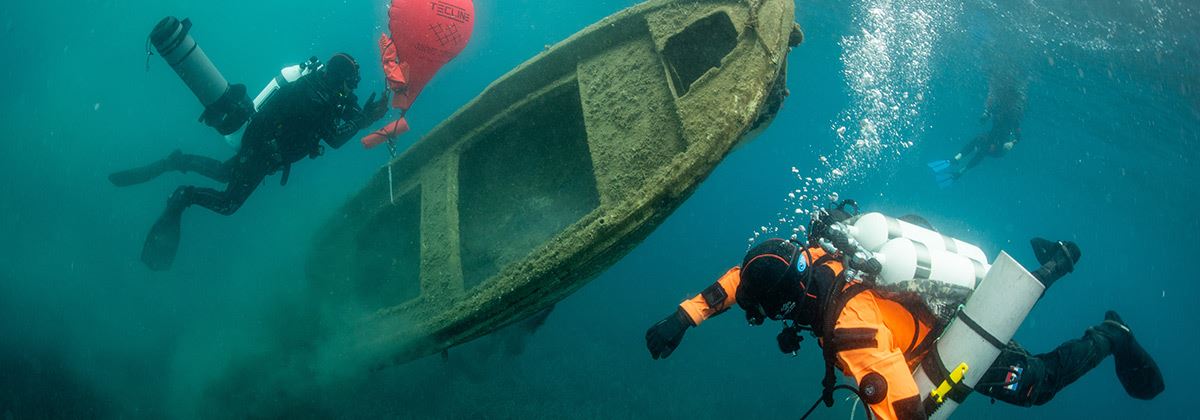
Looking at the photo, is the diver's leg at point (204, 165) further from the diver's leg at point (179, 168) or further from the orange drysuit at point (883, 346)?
the orange drysuit at point (883, 346)

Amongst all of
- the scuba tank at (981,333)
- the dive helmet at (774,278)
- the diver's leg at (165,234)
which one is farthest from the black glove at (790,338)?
the diver's leg at (165,234)

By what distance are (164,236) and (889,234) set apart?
326 inches

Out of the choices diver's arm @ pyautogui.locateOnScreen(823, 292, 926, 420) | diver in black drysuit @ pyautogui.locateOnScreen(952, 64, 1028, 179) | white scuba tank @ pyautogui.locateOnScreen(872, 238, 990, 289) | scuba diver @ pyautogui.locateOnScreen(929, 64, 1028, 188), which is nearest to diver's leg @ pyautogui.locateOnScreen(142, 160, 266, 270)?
diver's arm @ pyautogui.locateOnScreen(823, 292, 926, 420)

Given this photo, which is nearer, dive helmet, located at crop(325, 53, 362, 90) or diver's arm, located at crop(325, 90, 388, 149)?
dive helmet, located at crop(325, 53, 362, 90)

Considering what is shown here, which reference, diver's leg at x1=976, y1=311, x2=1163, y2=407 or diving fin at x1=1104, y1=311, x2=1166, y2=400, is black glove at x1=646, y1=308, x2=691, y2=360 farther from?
diving fin at x1=1104, y1=311, x2=1166, y2=400

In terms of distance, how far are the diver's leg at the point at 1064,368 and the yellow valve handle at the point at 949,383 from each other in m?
0.81

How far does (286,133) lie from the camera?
6.25m

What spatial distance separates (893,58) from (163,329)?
2965cm

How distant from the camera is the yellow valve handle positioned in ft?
10.3

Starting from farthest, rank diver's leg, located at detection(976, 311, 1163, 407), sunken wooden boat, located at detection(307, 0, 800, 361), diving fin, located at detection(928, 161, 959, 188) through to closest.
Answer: diving fin, located at detection(928, 161, 959, 188)
diver's leg, located at detection(976, 311, 1163, 407)
sunken wooden boat, located at detection(307, 0, 800, 361)

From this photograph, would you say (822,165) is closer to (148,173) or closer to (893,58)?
(893,58)

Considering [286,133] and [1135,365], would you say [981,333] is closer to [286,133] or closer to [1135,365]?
[1135,365]

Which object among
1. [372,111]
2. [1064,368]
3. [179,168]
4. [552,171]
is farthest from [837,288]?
[179,168]

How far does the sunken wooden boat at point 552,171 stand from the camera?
3281 mm
